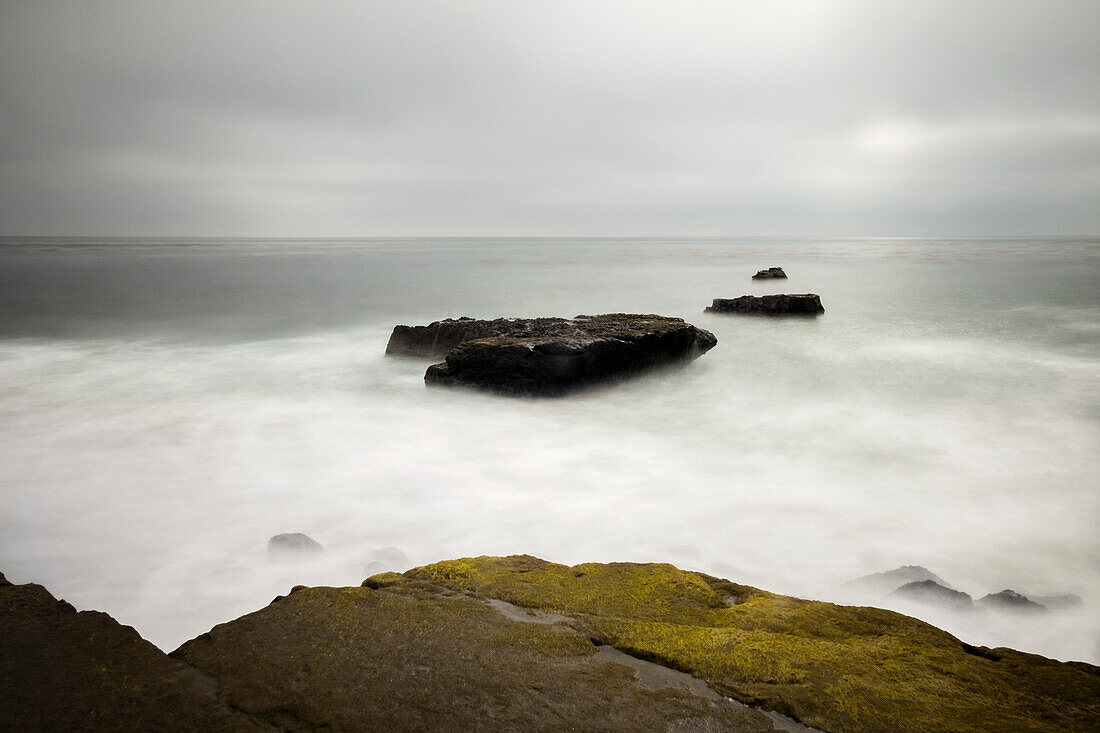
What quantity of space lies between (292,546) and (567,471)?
9.75ft

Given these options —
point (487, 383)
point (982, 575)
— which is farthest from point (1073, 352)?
point (487, 383)

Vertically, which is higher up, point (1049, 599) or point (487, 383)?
point (487, 383)

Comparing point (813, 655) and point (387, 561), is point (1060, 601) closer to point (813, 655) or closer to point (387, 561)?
point (813, 655)

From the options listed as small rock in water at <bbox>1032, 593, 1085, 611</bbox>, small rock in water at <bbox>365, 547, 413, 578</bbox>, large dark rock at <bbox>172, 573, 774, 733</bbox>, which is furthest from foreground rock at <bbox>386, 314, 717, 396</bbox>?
large dark rock at <bbox>172, 573, 774, 733</bbox>

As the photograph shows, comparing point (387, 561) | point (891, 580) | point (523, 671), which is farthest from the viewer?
point (387, 561)

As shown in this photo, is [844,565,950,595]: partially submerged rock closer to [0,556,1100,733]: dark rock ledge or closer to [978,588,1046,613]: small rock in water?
[978,588,1046,613]: small rock in water

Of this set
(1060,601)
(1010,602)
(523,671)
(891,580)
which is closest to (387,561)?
(523,671)

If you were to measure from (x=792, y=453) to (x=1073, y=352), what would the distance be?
995cm

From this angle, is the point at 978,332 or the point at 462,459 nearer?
the point at 462,459

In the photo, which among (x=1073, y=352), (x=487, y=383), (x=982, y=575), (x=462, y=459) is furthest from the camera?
(x=1073, y=352)

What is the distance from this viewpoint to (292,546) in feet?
15.6

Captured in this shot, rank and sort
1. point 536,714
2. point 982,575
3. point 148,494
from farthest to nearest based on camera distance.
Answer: point 148,494
point 982,575
point 536,714

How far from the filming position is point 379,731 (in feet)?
6.77

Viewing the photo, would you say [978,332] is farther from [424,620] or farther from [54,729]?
[54,729]
